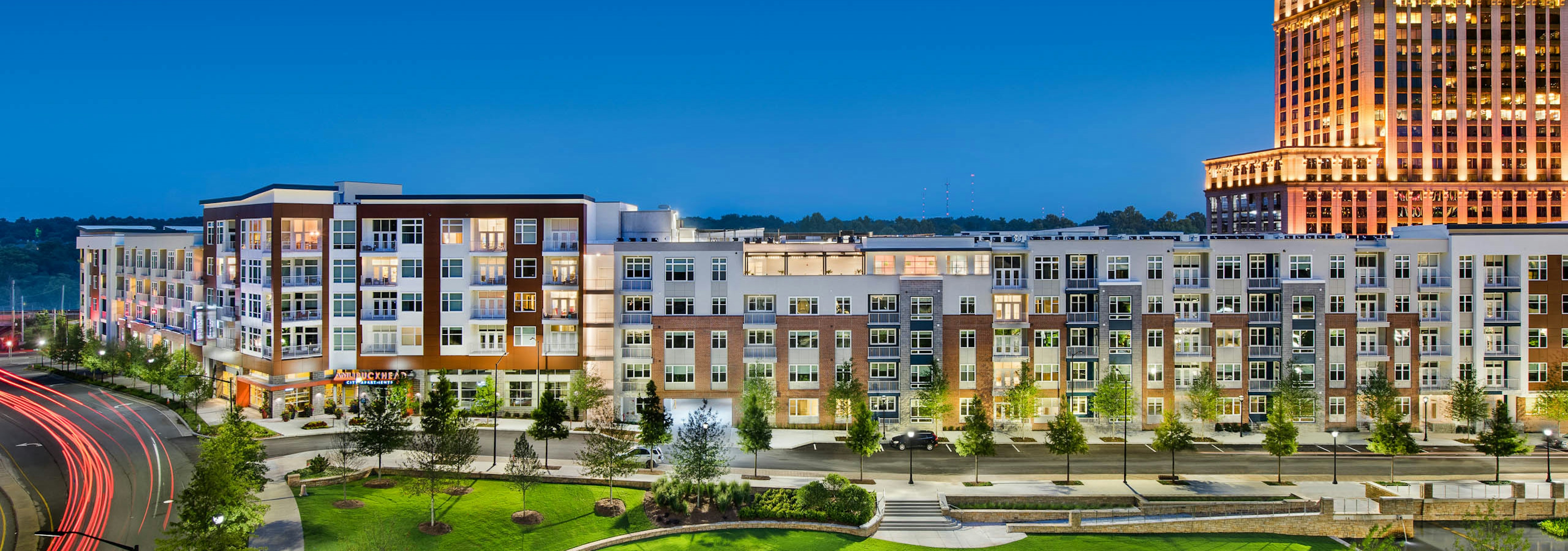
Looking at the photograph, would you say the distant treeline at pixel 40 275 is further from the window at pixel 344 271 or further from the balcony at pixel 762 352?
the balcony at pixel 762 352

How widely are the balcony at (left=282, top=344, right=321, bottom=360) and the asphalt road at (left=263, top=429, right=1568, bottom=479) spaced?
32.4 ft

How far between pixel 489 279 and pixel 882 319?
3100cm

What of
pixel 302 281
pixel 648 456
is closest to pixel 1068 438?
pixel 648 456

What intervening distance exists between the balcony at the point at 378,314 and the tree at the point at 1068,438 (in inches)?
1955

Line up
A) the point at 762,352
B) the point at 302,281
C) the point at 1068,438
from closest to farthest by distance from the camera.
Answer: the point at 1068,438
the point at 762,352
the point at 302,281

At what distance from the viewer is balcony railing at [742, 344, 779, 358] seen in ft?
220

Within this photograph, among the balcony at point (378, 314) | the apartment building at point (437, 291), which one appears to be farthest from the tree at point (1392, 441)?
the balcony at point (378, 314)

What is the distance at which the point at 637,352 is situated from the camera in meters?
67.9

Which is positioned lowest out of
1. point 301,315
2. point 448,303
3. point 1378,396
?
point 1378,396

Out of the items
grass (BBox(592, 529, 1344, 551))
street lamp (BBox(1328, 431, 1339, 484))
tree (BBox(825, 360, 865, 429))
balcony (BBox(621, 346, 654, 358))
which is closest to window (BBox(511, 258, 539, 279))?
balcony (BBox(621, 346, 654, 358))

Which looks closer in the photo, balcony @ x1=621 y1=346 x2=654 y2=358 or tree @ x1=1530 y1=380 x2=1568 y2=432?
tree @ x1=1530 y1=380 x2=1568 y2=432

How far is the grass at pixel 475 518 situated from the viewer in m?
41.4

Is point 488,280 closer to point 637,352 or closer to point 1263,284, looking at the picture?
point 637,352

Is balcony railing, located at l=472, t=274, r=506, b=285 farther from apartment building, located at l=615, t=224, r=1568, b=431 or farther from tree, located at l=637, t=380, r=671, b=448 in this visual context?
tree, located at l=637, t=380, r=671, b=448
